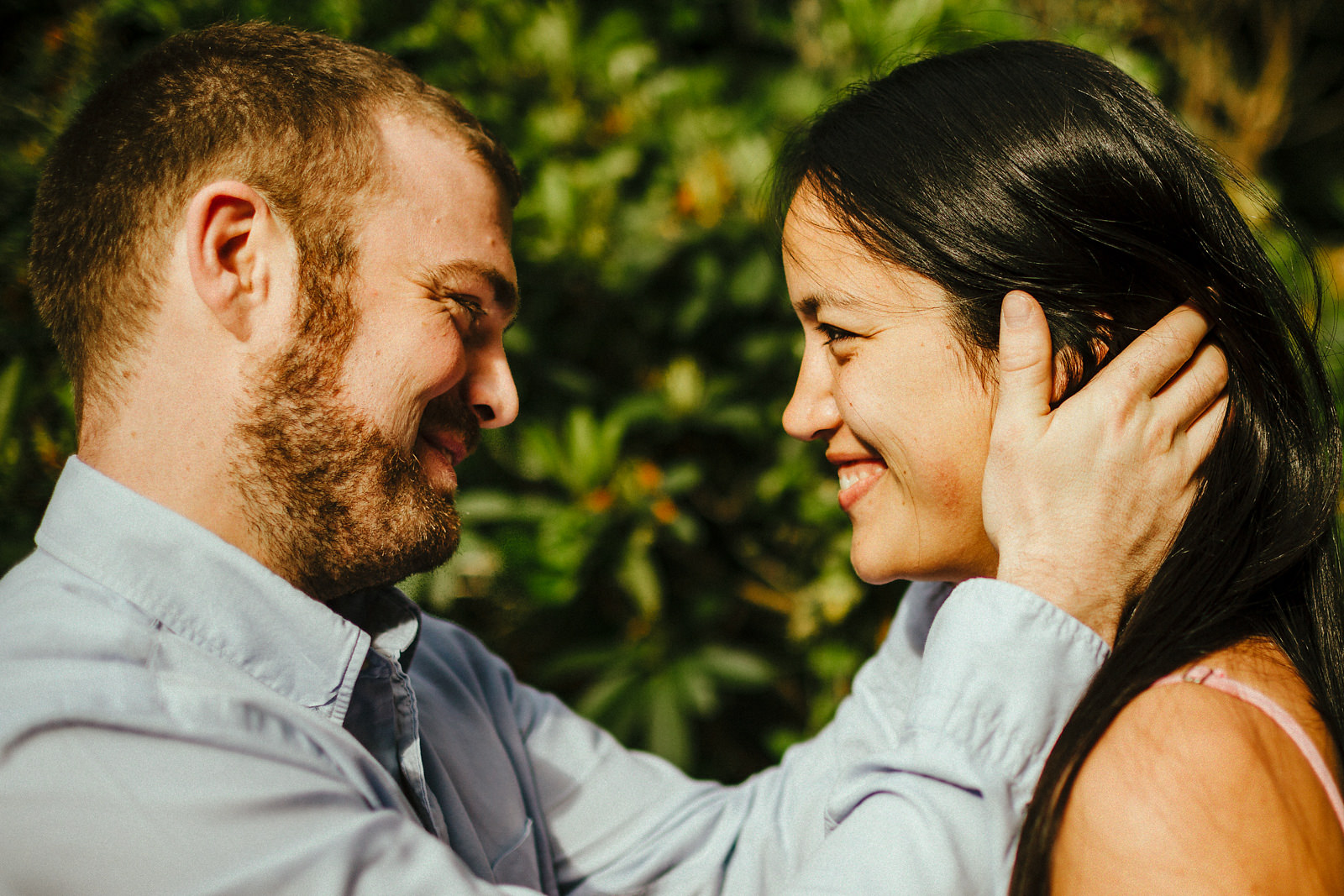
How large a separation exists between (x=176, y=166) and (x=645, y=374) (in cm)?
155

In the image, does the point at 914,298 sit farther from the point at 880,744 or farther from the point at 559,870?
the point at 559,870

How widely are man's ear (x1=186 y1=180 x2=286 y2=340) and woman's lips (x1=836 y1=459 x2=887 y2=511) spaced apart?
102 centimetres

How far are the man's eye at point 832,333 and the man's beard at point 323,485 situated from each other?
74cm

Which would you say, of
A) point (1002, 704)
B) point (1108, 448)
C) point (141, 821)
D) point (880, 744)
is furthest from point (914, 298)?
point (141, 821)

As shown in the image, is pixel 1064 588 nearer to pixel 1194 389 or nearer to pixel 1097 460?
pixel 1097 460

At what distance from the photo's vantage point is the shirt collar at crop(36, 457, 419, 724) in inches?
45.6

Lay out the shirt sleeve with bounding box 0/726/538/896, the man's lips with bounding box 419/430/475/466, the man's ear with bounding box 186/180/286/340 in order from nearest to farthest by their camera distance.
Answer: the shirt sleeve with bounding box 0/726/538/896 < the man's ear with bounding box 186/180/286/340 < the man's lips with bounding box 419/430/475/466

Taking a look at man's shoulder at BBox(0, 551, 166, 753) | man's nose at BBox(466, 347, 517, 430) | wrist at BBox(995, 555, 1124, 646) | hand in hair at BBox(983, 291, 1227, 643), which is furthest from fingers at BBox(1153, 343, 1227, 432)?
man's shoulder at BBox(0, 551, 166, 753)

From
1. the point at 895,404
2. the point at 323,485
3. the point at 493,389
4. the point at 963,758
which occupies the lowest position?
the point at 963,758

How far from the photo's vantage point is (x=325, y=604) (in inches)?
58.0

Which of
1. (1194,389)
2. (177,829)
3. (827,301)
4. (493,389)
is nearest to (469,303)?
(493,389)

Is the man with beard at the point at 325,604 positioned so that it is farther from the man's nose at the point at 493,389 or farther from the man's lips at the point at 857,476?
the man's lips at the point at 857,476

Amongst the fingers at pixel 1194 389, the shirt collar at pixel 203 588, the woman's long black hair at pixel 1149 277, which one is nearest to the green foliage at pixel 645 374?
the shirt collar at pixel 203 588

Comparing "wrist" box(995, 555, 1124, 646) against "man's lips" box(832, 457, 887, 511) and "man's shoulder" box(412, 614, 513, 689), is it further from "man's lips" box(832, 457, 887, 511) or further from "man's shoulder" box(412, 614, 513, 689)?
"man's shoulder" box(412, 614, 513, 689)
